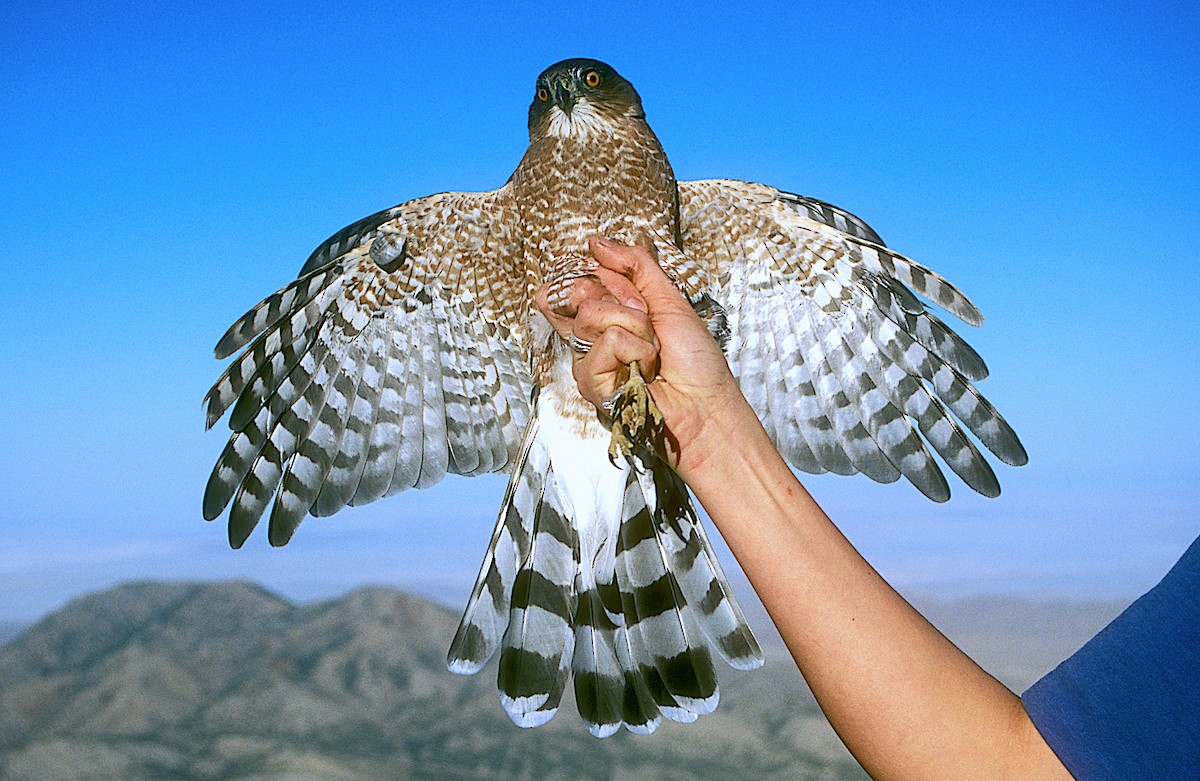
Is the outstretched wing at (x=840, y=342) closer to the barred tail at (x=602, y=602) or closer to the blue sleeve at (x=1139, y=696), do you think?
the barred tail at (x=602, y=602)

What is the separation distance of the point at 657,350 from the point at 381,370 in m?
1.32

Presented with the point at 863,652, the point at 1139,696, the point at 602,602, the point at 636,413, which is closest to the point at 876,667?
the point at 863,652

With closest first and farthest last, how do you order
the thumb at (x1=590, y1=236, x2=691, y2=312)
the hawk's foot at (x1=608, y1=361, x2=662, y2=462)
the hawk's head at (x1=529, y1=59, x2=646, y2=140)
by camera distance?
the hawk's foot at (x1=608, y1=361, x2=662, y2=462), the thumb at (x1=590, y1=236, x2=691, y2=312), the hawk's head at (x1=529, y1=59, x2=646, y2=140)

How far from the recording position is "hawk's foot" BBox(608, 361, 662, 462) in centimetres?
161

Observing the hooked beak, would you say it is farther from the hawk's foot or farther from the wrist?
the wrist

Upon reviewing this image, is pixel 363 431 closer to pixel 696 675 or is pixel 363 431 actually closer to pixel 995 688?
pixel 696 675

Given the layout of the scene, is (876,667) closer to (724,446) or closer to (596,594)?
(724,446)

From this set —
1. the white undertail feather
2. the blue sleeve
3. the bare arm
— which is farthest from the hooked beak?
the blue sleeve

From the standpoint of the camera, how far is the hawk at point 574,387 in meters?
2.35

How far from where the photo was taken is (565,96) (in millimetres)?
2574

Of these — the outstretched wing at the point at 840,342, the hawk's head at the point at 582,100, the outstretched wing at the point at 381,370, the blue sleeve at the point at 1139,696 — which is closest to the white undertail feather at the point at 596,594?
the outstretched wing at the point at 381,370

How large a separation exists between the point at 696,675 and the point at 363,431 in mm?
1251

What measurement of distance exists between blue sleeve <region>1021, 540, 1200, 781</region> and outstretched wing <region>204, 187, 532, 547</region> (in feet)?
5.95

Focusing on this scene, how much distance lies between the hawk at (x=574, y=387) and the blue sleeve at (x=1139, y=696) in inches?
49.5
